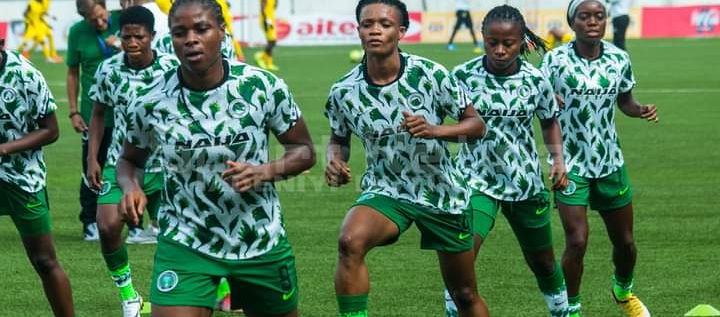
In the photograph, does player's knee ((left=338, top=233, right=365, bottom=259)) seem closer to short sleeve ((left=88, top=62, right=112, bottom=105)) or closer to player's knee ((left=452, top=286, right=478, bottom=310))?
player's knee ((left=452, top=286, right=478, bottom=310))

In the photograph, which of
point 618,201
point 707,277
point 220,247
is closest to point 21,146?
point 220,247

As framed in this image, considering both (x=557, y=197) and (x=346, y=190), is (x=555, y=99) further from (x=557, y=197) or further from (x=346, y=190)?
(x=346, y=190)

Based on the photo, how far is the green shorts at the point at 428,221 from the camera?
7824mm

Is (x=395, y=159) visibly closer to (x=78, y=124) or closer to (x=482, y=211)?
(x=482, y=211)

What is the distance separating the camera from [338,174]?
25.0 ft

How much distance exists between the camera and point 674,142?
1959cm

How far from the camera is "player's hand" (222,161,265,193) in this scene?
6234mm

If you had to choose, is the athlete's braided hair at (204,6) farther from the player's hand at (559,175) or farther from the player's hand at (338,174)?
the player's hand at (559,175)

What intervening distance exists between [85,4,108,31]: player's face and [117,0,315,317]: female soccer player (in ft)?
19.1

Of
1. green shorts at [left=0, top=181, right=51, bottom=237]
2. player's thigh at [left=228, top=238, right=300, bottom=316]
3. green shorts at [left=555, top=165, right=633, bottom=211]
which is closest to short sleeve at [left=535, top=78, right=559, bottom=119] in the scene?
green shorts at [left=555, top=165, right=633, bottom=211]

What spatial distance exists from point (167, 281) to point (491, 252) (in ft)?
19.2

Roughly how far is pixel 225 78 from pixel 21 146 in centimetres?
224

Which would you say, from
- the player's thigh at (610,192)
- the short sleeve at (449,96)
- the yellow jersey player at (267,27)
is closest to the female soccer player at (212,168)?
the short sleeve at (449,96)

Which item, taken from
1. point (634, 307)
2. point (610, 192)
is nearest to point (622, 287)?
point (634, 307)
